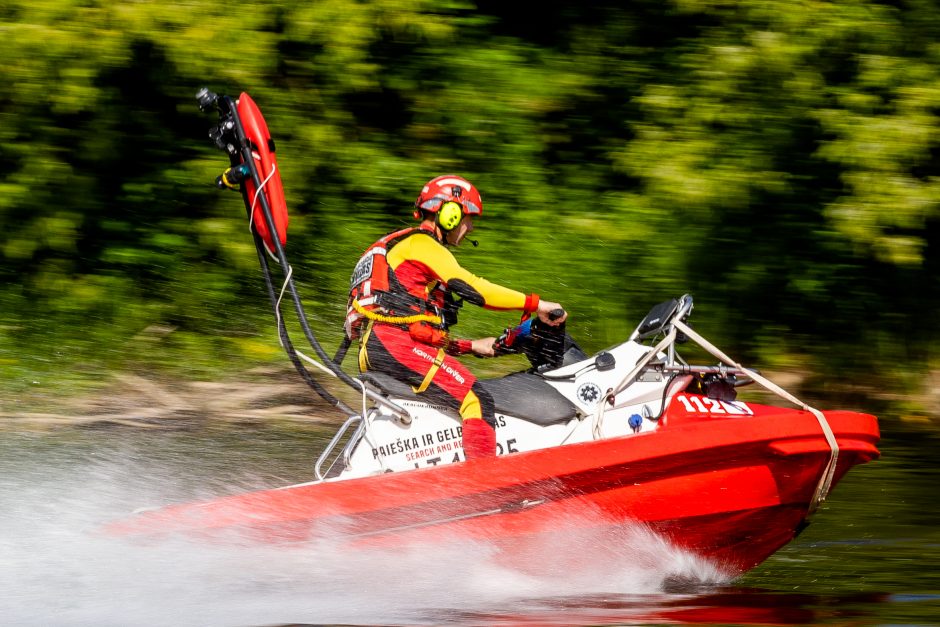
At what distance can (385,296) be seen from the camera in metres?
5.98

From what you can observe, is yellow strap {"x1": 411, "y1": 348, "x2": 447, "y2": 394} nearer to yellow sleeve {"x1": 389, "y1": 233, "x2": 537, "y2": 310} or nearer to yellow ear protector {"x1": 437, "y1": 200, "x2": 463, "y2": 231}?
yellow sleeve {"x1": 389, "y1": 233, "x2": 537, "y2": 310}

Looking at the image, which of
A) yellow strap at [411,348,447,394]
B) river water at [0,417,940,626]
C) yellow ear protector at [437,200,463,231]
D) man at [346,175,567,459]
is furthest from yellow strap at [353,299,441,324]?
river water at [0,417,940,626]

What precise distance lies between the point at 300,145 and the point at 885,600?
7039mm

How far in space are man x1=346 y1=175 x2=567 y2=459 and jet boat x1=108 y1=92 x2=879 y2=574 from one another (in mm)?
114

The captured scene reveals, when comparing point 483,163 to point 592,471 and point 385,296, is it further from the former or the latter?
point 592,471

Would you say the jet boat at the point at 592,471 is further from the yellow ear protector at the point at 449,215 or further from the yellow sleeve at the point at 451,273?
the yellow ear protector at the point at 449,215

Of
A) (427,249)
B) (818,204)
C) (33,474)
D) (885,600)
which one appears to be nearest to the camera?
(885,600)

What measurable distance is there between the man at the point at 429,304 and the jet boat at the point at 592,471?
11 centimetres

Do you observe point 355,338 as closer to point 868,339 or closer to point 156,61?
point 156,61

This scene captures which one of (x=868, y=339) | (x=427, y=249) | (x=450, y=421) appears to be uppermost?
(x=427, y=249)

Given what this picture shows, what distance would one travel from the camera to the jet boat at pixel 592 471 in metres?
5.54

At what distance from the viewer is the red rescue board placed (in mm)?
6398

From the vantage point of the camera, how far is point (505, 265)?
11242 millimetres

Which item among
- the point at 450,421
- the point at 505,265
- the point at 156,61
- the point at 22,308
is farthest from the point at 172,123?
the point at 450,421
